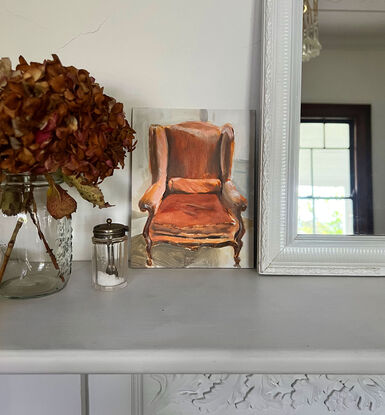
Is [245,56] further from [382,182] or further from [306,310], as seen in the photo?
[306,310]

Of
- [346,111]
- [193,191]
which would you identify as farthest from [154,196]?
[346,111]

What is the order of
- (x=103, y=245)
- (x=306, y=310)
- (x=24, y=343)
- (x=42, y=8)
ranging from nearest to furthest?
(x=24, y=343), (x=306, y=310), (x=103, y=245), (x=42, y=8)

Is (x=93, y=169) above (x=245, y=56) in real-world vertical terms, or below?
below

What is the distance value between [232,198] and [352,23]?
429mm

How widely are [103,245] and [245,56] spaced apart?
20.2 inches

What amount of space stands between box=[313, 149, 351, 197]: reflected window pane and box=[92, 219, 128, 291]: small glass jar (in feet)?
1.33

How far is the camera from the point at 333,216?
0.81 m

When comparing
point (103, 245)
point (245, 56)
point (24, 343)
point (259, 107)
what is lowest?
point (24, 343)

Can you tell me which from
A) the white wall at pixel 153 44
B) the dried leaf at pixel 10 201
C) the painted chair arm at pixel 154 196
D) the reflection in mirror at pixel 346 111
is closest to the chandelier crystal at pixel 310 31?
the reflection in mirror at pixel 346 111

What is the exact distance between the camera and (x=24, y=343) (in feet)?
1.82

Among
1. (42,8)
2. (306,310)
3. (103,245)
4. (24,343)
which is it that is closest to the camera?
(24,343)

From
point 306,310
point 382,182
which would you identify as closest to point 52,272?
point 306,310

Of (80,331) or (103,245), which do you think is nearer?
Result: (80,331)

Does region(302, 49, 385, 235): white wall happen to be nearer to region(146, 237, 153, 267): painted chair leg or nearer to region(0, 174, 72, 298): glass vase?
region(146, 237, 153, 267): painted chair leg
